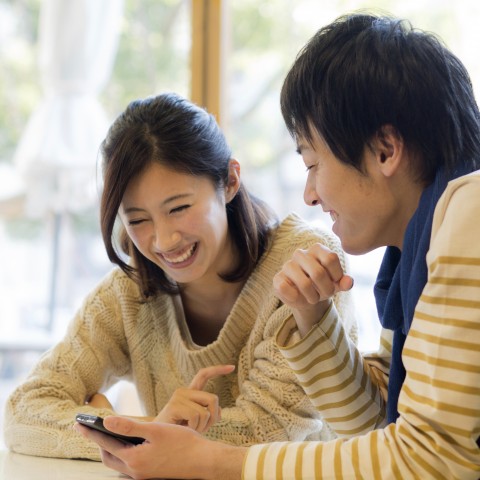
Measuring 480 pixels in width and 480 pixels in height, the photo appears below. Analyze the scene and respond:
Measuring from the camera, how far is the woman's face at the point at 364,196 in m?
1.10

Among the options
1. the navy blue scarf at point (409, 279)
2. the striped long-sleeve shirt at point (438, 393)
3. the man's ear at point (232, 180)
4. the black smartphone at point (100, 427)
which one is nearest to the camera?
the striped long-sleeve shirt at point (438, 393)

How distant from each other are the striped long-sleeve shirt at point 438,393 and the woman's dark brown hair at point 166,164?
0.75 meters

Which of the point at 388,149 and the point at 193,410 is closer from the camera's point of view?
the point at 388,149

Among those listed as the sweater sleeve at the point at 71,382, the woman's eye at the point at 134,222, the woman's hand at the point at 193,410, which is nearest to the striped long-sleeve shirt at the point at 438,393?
the woman's hand at the point at 193,410

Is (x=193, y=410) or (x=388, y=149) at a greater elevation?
(x=388, y=149)

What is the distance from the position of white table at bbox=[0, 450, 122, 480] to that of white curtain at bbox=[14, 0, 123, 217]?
5.43 ft

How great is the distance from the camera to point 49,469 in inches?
54.6

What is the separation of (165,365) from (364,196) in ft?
2.69

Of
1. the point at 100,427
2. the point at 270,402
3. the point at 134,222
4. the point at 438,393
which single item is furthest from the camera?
the point at 134,222

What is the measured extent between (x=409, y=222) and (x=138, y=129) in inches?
28.3

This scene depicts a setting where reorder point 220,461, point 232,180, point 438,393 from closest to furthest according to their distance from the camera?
point 438,393 < point 220,461 < point 232,180

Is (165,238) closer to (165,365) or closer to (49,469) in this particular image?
(165,365)

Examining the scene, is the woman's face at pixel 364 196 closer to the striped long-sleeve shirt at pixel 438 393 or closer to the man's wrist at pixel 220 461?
the striped long-sleeve shirt at pixel 438 393

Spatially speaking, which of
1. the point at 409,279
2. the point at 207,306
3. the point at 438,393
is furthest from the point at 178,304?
the point at 438,393
